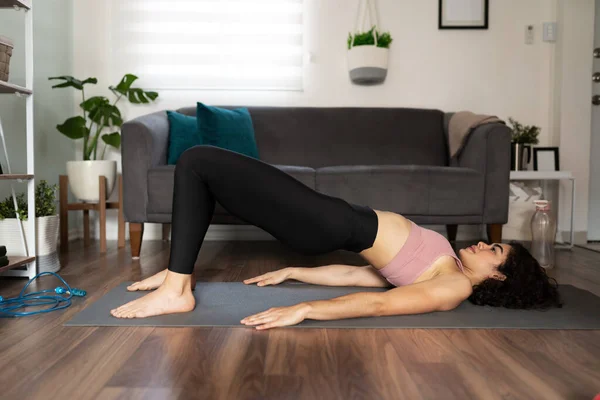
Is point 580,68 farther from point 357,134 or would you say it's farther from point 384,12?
point 357,134

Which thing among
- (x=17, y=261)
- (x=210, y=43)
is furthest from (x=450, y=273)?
(x=210, y=43)

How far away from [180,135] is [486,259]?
2061 mm

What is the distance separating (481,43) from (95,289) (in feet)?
10.8

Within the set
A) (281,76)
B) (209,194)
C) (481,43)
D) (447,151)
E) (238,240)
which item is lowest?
(238,240)

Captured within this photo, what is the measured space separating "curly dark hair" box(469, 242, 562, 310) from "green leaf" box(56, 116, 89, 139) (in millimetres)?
2718

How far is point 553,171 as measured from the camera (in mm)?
3455

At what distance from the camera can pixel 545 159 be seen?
375cm

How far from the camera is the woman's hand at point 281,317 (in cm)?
149

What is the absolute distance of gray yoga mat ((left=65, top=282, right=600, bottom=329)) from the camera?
5.25 ft

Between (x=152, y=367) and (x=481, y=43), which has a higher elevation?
(x=481, y=43)

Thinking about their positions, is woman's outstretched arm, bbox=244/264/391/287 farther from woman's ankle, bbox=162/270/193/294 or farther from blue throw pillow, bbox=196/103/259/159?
blue throw pillow, bbox=196/103/259/159

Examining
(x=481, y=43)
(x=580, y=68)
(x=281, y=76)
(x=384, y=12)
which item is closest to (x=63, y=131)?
(x=281, y=76)

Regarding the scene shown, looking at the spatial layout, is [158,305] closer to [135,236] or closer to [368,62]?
[135,236]

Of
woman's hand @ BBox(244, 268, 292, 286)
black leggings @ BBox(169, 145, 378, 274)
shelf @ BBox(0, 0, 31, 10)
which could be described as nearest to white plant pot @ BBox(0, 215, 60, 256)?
shelf @ BBox(0, 0, 31, 10)
